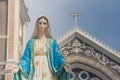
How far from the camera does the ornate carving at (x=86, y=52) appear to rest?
26.9 m

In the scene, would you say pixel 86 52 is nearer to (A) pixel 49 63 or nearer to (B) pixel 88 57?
(B) pixel 88 57

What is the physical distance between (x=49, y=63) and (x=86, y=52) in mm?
19668

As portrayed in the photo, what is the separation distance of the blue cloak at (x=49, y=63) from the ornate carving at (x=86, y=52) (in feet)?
63.8

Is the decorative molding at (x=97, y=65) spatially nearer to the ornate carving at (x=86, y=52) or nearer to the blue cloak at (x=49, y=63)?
the ornate carving at (x=86, y=52)

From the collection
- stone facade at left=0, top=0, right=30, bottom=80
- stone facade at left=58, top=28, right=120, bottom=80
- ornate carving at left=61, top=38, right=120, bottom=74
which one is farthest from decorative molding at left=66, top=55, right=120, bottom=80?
stone facade at left=0, top=0, right=30, bottom=80

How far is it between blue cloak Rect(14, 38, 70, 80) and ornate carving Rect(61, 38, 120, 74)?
→ 63.8 feet

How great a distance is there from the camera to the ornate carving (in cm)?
2693

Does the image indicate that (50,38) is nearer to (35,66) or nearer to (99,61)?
(35,66)

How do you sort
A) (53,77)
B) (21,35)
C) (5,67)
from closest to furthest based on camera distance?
1. (53,77)
2. (5,67)
3. (21,35)

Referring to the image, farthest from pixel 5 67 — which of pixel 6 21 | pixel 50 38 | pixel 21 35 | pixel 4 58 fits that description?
pixel 50 38

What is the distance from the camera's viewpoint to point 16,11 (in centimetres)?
2648

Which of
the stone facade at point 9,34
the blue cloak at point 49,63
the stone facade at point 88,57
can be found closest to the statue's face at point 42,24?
the blue cloak at point 49,63

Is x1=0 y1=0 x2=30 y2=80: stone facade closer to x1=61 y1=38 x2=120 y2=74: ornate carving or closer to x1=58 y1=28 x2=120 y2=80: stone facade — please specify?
x1=58 y1=28 x2=120 y2=80: stone facade

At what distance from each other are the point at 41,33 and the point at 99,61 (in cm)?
1961
